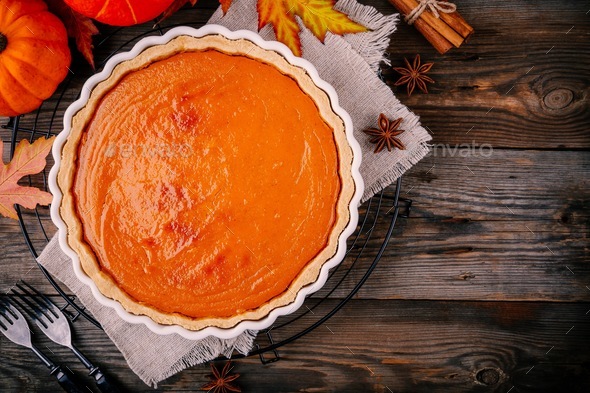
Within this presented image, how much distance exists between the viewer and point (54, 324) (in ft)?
7.64

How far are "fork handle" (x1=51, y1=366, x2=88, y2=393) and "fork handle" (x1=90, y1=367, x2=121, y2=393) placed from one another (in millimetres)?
90

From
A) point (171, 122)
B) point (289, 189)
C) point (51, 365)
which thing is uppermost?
point (171, 122)

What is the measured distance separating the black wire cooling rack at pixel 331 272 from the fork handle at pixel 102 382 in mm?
280

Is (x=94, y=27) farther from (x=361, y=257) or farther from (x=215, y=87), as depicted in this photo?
(x=361, y=257)

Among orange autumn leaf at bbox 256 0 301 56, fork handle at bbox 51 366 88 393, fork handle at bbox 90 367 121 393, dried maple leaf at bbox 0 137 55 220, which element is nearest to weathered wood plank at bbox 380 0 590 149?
orange autumn leaf at bbox 256 0 301 56

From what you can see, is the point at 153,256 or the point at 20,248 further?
the point at 20,248

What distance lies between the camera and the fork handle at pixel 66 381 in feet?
7.45

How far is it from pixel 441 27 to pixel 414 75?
0.80ft

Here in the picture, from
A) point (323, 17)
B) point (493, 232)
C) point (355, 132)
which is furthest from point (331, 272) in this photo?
point (323, 17)

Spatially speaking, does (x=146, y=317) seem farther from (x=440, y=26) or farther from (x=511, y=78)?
(x=511, y=78)

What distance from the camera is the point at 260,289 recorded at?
6.19 ft

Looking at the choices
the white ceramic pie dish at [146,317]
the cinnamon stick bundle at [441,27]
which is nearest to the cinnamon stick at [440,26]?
the cinnamon stick bundle at [441,27]

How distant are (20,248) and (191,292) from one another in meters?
1.12

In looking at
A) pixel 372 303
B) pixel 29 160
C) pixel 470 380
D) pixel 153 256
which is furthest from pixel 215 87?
pixel 470 380
